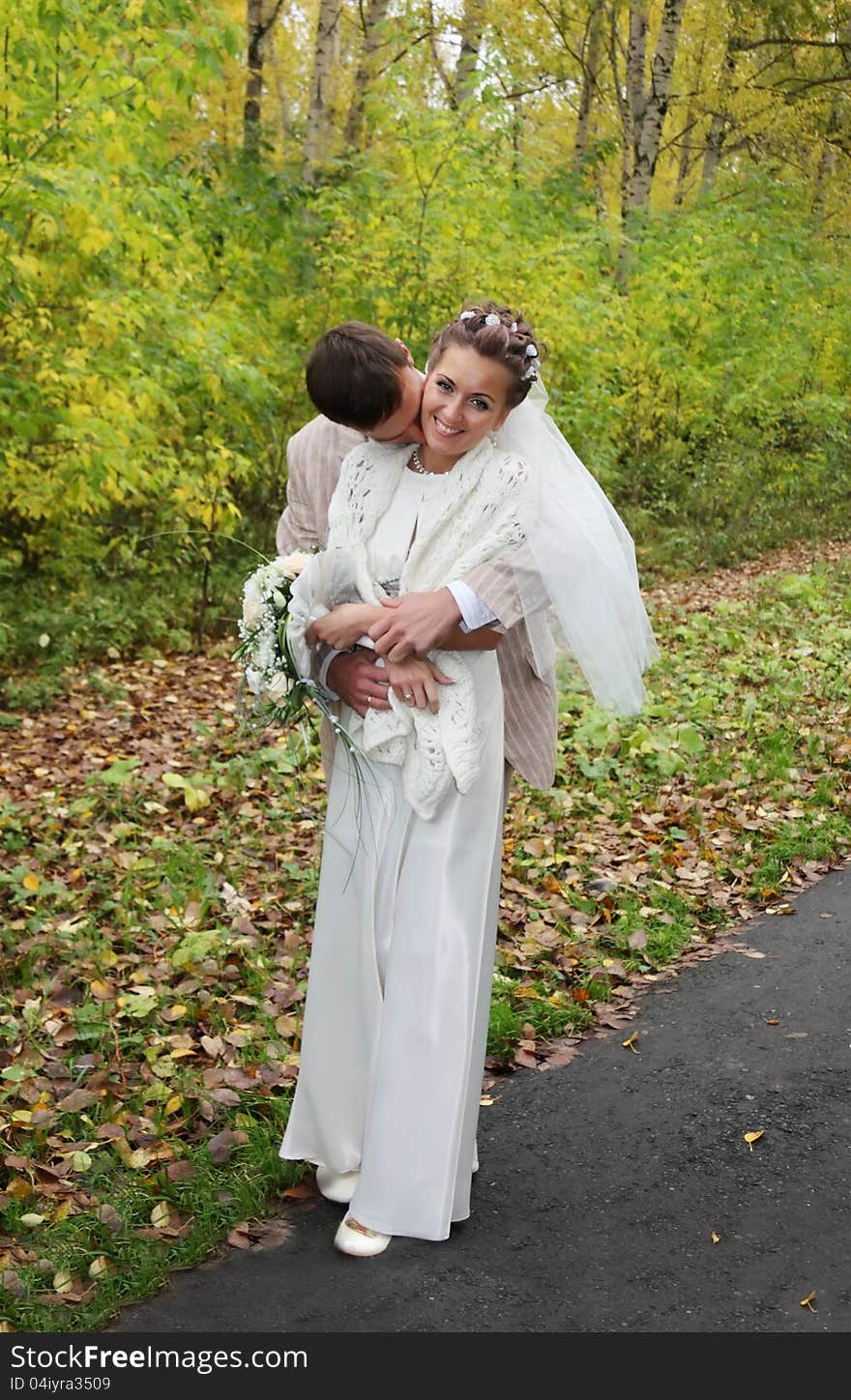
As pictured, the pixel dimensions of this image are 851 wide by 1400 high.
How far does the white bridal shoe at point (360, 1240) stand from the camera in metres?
3.57

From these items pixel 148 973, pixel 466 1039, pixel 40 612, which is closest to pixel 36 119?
pixel 40 612

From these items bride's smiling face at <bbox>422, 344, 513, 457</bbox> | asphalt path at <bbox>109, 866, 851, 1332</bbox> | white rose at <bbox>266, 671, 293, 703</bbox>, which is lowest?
asphalt path at <bbox>109, 866, 851, 1332</bbox>

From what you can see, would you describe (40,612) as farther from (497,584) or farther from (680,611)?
(497,584)

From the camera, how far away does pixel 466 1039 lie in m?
3.59

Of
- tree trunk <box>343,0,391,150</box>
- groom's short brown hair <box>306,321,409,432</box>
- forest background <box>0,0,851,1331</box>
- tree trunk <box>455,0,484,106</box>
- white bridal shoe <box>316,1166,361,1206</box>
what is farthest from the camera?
tree trunk <box>455,0,484,106</box>

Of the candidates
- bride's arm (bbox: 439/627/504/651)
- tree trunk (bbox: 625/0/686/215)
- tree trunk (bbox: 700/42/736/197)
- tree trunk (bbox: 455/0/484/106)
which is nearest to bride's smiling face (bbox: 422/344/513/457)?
bride's arm (bbox: 439/627/504/651)

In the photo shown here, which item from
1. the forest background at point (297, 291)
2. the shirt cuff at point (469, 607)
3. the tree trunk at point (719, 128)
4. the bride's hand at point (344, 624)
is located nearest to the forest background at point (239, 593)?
the forest background at point (297, 291)

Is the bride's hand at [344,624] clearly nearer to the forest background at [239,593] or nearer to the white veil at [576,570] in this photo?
the white veil at [576,570]

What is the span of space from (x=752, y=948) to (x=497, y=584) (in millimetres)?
3043

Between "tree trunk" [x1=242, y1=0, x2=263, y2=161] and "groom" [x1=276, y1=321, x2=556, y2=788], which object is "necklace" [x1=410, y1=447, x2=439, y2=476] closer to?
"groom" [x1=276, y1=321, x2=556, y2=788]

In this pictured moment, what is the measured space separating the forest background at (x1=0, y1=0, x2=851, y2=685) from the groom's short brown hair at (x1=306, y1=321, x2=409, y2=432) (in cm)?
43

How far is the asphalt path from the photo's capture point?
3.33 meters

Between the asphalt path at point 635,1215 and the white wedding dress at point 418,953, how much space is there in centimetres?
21

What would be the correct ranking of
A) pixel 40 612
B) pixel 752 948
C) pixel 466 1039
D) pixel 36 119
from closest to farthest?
pixel 466 1039, pixel 752 948, pixel 36 119, pixel 40 612
